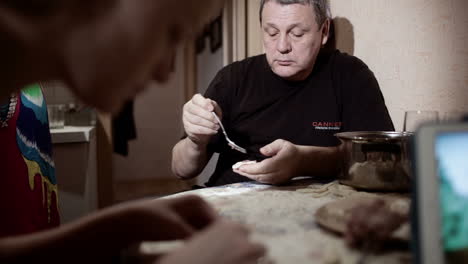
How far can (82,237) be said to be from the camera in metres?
0.52

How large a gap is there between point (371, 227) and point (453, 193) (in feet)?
0.40

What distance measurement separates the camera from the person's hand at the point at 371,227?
0.54 m

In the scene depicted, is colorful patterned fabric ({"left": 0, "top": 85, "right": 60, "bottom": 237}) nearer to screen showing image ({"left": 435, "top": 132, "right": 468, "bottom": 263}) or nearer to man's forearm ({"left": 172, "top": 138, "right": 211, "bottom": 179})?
man's forearm ({"left": 172, "top": 138, "right": 211, "bottom": 179})

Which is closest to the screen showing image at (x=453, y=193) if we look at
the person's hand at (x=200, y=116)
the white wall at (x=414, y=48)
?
the white wall at (x=414, y=48)

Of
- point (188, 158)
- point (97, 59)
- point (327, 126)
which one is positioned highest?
point (97, 59)

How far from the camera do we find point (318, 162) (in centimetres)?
115

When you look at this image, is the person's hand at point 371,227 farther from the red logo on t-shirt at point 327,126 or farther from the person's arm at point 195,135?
the red logo on t-shirt at point 327,126

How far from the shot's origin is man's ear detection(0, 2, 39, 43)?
40 centimetres

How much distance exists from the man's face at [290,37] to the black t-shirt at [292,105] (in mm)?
86

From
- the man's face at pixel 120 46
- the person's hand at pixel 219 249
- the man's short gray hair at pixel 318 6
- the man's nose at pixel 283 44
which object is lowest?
the person's hand at pixel 219 249

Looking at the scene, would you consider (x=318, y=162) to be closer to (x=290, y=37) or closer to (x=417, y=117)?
(x=417, y=117)

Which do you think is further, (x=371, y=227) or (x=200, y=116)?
(x=200, y=116)

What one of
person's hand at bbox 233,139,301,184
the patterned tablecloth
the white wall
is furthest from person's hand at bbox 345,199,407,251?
the white wall

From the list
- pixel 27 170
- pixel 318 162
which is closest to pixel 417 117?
pixel 318 162
